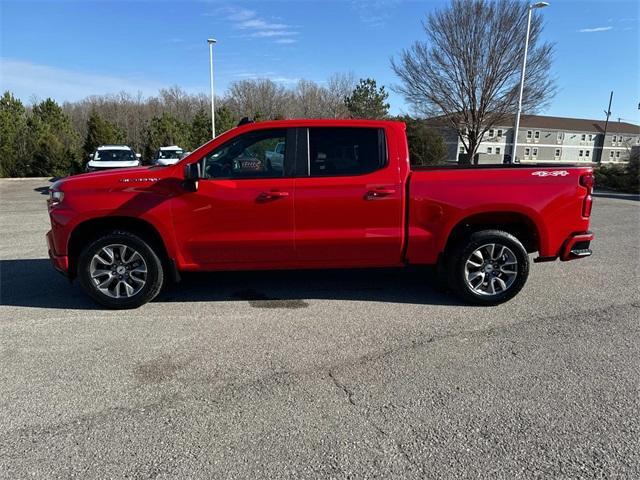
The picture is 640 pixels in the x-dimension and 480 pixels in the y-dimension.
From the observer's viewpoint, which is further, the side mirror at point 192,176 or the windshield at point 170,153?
the windshield at point 170,153

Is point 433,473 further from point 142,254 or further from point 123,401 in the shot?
point 142,254

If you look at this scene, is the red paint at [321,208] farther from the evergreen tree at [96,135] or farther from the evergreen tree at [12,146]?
the evergreen tree at [96,135]

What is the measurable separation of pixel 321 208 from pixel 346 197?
0.28 meters

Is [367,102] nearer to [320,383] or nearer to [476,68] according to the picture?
[476,68]

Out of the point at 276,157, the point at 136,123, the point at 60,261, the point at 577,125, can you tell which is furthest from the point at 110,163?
the point at 577,125

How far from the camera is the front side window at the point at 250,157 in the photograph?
4.55 m

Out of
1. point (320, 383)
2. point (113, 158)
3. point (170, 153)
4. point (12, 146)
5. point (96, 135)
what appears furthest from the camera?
point (96, 135)

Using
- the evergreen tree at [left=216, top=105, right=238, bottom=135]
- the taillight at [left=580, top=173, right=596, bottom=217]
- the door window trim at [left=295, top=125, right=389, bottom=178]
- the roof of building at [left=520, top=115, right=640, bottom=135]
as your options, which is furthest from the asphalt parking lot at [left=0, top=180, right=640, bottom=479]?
the roof of building at [left=520, top=115, right=640, bottom=135]

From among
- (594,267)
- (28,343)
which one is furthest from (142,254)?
Answer: (594,267)

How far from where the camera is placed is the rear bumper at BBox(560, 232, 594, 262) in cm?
481

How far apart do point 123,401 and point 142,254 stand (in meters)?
1.91

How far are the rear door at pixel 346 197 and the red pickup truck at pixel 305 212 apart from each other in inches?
0.4

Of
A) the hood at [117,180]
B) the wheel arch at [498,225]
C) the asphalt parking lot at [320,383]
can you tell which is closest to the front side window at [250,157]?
the hood at [117,180]

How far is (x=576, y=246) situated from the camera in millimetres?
4848
